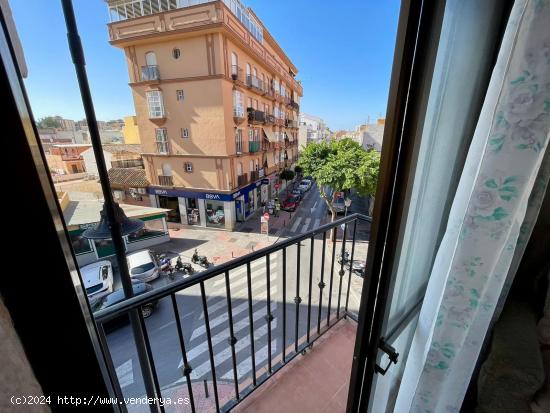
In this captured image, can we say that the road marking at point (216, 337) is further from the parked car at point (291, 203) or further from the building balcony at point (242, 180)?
the parked car at point (291, 203)

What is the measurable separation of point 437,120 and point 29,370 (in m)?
1.15

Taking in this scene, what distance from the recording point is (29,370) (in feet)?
1.30

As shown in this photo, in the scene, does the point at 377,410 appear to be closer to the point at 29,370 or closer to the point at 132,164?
the point at 29,370

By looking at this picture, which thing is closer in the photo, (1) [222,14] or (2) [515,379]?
(2) [515,379]

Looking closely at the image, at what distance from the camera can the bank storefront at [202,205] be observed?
8836mm

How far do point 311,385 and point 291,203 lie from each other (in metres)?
10.5

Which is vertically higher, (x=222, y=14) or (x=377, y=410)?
(x=222, y=14)

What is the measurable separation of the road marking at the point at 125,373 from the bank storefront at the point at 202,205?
18.4 ft

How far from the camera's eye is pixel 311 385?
57.0 inches

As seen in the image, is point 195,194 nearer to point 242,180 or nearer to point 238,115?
point 242,180

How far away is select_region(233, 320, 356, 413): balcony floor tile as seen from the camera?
52.6 inches

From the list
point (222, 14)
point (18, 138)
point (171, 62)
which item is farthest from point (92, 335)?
point (171, 62)

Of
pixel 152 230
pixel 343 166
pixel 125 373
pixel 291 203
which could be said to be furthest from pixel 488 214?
pixel 291 203

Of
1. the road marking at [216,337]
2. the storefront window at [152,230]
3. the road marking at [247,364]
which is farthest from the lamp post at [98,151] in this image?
the storefront window at [152,230]
